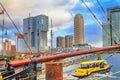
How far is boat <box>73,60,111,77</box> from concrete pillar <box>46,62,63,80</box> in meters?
46.3

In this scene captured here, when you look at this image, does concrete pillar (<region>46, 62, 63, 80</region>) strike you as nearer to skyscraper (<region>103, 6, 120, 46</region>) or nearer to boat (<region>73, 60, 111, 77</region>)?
skyscraper (<region>103, 6, 120, 46</region>)

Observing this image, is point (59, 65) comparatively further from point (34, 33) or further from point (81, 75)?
point (34, 33)

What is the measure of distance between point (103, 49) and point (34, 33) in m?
164

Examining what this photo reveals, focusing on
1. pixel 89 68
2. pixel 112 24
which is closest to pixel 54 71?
pixel 112 24

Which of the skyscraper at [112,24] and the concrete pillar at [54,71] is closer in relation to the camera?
the concrete pillar at [54,71]

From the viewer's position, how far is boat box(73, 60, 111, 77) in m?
51.7

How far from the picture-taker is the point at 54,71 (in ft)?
16.9

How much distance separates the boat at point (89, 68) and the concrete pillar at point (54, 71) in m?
46.3

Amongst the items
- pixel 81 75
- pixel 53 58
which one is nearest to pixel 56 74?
pixel 53 58

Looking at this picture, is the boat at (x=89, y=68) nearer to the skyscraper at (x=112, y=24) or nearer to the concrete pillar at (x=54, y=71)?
the skyscraper at (x=112, y=24)

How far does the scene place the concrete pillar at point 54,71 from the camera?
5129 mm

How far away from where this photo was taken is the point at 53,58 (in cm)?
837

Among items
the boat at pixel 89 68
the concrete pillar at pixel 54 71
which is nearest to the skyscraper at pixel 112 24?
the concrete pillar at pixel 54 71

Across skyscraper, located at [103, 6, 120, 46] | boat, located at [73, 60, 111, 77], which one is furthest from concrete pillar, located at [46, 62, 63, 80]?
boat, located at [73, 60, 111, 77]
